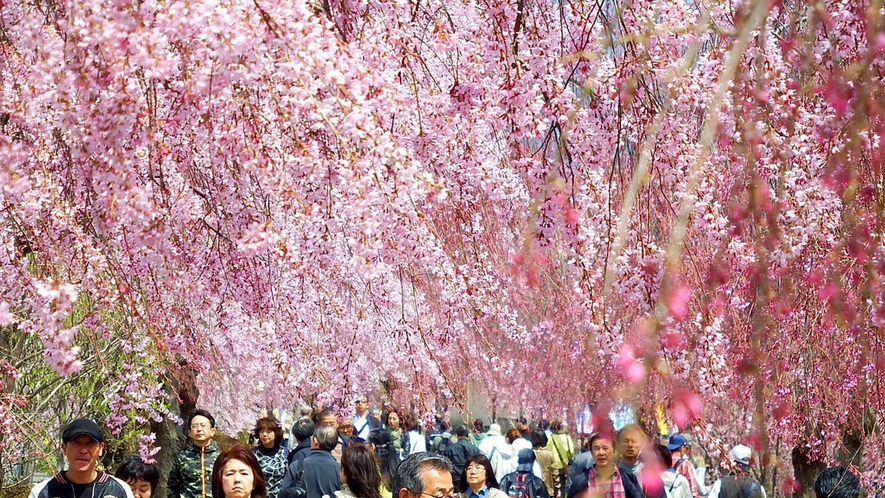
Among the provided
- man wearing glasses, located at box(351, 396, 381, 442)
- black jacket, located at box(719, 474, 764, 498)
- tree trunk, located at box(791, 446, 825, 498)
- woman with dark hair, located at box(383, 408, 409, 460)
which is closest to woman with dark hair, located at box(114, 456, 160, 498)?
black jacket, located at box(719, 474, 764, 498)

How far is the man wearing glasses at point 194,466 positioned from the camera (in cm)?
688

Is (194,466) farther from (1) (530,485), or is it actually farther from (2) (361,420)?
(2) (361,420)

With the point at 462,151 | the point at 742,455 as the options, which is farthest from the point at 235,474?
the point at 742,455

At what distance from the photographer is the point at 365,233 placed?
3.68m

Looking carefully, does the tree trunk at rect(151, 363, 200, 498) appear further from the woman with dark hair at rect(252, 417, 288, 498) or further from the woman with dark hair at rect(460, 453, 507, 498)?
the woman with dark hair at rect(460, 453, 507, 498)

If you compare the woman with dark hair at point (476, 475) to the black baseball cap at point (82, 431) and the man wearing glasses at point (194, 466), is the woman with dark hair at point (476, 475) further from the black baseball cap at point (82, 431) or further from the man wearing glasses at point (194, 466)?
the black baseball cap at point (82, 431)

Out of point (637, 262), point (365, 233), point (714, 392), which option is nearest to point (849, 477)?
point (714, 392)

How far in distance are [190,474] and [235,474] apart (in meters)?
1.66

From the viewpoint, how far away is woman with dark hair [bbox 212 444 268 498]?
538 centimetres

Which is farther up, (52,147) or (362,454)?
(52,147)

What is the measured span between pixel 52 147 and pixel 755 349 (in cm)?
456

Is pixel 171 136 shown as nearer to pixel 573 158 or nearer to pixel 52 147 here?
pixel 52 147

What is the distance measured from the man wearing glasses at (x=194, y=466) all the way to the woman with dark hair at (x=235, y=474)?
4.46ft

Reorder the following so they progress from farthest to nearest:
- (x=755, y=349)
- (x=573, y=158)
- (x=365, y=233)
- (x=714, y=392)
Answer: (x=714, y=392) → (x=573, y=158) → (x=365, y=233) → (x=755, y=349)
